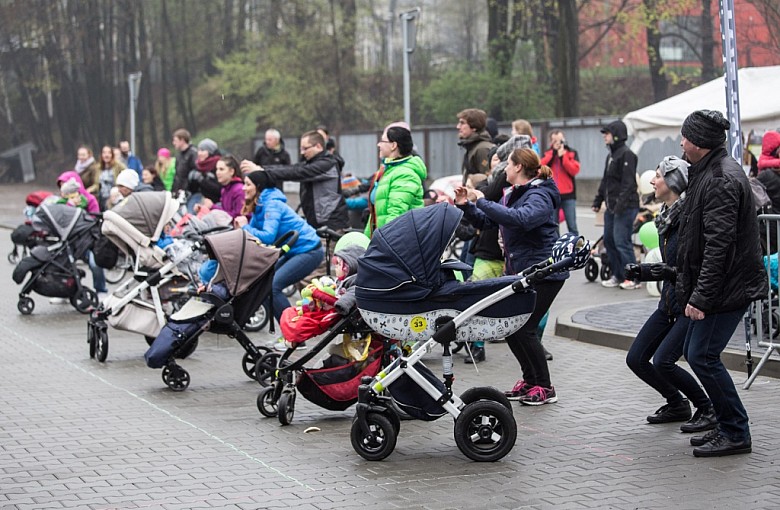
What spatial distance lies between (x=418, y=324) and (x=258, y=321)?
5.91m

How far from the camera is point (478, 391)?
24.1 feet

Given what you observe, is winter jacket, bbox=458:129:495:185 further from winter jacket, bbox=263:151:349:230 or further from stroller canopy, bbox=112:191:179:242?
stroller canopy, bbox=112:191:179:242

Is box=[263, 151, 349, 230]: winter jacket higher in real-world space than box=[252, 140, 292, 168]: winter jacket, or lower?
lower

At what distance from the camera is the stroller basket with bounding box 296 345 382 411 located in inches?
314

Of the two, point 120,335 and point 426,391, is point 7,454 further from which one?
point 120,335

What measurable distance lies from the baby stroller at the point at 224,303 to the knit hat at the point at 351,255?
3.95 feet

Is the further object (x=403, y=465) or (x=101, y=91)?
(x=101, y=91)

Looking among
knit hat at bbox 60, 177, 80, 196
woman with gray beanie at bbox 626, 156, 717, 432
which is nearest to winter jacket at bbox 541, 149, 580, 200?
knit hat at bbox 60, 177, 80, 196

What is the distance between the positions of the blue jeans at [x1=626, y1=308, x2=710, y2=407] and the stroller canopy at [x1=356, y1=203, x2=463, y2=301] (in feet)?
4.99

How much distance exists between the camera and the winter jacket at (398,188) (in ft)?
32.1

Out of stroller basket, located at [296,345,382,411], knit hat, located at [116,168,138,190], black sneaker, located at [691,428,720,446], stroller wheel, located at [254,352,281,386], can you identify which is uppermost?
knit hat, located at [116,168,138,190]

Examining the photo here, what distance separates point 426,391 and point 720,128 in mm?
2313

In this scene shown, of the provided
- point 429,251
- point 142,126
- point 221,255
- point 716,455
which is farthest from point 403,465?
point 142,126

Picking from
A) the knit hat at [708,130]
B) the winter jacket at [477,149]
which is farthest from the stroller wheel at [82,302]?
the knit hat at [708,130]
